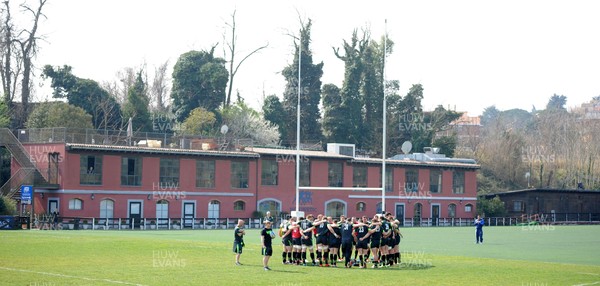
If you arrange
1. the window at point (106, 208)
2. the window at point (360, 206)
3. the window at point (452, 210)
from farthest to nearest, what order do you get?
the window at point (452, 210)
the window at point (360, 206)
the window at point (106, 208)

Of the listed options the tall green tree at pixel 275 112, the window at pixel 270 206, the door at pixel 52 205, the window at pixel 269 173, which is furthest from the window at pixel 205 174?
the tall green tree at pixel 275 112

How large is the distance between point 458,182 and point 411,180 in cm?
686

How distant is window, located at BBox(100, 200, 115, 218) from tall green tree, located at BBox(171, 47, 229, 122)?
30.0 meters

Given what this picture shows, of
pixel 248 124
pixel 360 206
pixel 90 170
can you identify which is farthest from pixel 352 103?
pixel 90 170

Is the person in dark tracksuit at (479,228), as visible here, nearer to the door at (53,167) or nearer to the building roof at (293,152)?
the building roof at (293,152)

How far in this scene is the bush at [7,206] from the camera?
58.4 metres

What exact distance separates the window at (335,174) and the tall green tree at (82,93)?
22.7 metres

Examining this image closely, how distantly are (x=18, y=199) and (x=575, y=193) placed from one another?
56.4 meters

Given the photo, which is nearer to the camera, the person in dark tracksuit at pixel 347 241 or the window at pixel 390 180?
the person in dark tracksuit at pixel 347 241

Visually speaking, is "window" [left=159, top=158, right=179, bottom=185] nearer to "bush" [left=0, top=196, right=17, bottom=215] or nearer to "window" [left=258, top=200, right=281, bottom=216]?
"window" [left=258, top=200, right=281, bottom=216]

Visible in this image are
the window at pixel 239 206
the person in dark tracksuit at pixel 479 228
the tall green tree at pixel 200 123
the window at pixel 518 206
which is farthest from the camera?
the window at pixel 518 206

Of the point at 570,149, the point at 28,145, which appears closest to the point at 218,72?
the point at 28,145

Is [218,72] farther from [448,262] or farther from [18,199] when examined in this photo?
[448,262]

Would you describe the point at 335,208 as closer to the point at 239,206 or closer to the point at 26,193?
the point at 239,206
